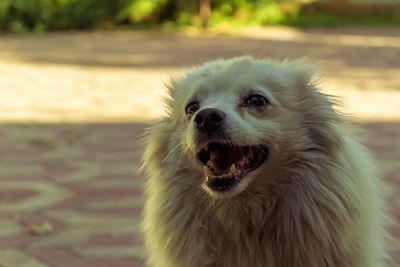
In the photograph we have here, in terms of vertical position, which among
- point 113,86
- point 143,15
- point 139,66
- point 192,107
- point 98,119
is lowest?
point 143,15

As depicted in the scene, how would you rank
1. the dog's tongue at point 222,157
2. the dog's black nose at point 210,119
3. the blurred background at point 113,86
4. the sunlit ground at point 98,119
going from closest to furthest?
the dog's black nose at point 210,119 < the dog's tongue at point 222,157 < the sunlit ground at point 98,119 < the blurred background at point 113,86

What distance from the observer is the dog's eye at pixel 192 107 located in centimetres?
255

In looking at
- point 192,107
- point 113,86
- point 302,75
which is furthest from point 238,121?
point 113,86

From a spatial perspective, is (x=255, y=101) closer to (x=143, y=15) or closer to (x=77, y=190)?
(x=77, y=190)

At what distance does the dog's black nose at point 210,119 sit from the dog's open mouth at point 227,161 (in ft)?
0.23

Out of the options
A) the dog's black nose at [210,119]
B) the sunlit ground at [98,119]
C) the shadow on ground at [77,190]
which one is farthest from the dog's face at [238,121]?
the shadow on ground at [77,190]

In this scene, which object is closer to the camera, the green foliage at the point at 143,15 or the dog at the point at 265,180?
the dog at the point at 265,180

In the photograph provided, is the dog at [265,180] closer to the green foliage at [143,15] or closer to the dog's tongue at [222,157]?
the dog's tongue at [222,157]

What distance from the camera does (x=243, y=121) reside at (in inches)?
94.1

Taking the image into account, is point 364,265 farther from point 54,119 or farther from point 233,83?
point 54,119

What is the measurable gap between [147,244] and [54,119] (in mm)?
4343

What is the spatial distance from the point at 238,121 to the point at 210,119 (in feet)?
0.31

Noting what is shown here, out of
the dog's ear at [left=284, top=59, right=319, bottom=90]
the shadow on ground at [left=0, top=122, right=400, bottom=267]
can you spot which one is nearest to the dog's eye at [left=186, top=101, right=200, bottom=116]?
the dog's ear at [left=284, top=59, right=319, bottom=90]

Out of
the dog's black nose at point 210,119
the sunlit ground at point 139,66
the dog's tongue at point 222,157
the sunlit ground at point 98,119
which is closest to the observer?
the dog's black nose at point 210,119
